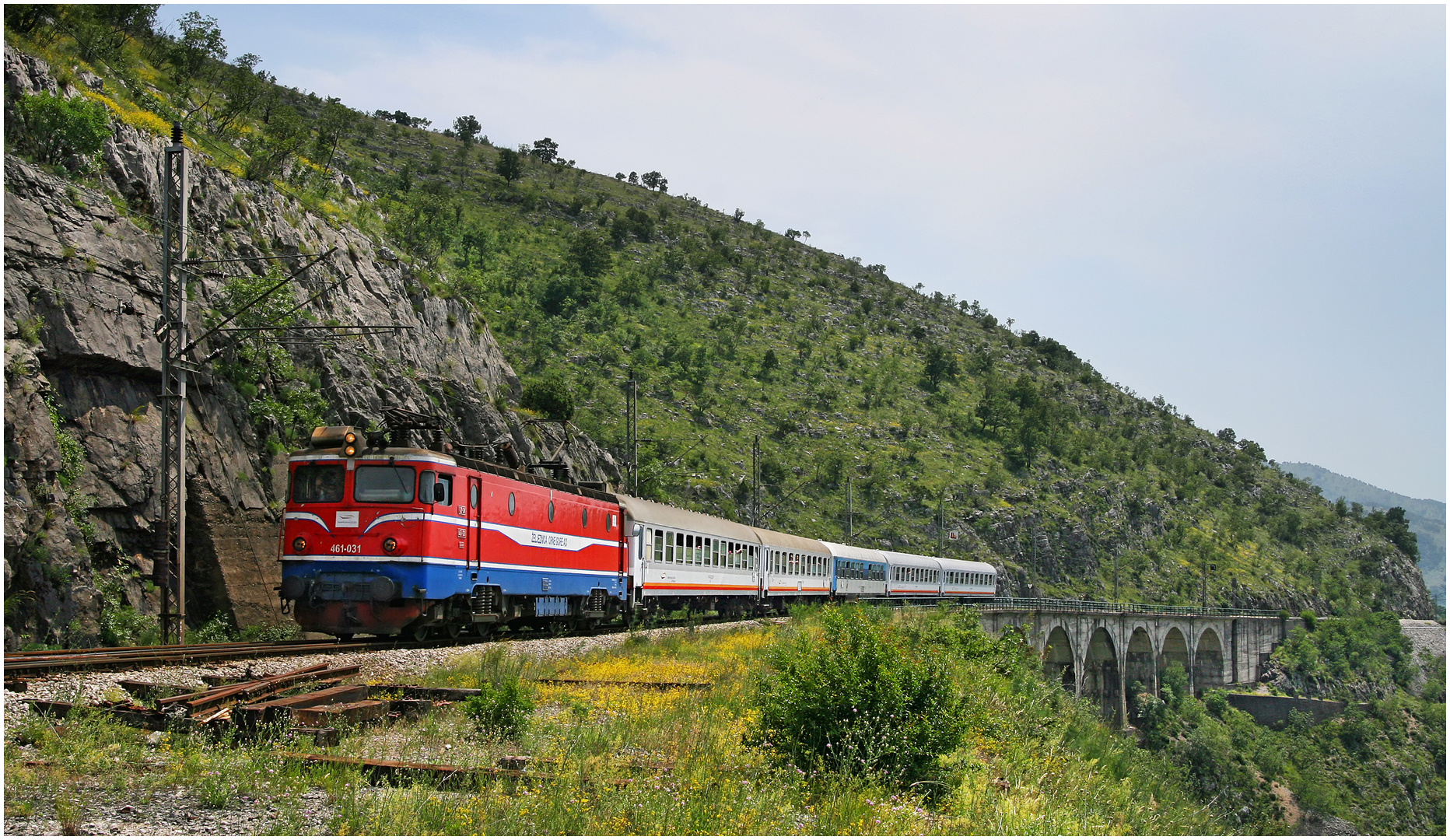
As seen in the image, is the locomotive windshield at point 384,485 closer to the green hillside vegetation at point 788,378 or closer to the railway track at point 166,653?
the railway track at point 166,653

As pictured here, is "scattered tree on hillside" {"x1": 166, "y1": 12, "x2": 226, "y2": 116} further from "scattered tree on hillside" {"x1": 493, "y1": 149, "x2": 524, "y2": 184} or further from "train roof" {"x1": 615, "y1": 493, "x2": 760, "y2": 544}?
Answer: "scattered tree on hillside" {"x1": 493, "y1": 149, "x2": 524, "y2": 184}

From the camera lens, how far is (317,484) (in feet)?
57.9

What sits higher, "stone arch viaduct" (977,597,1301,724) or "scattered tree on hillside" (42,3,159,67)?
"scattered tree on hillside" (42,3,159,67)

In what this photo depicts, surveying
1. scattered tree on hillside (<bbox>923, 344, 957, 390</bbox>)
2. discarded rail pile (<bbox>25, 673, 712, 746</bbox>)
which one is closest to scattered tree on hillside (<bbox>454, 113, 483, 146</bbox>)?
scattered tree on hillside (<bbox>923, 344, 957, 390</bbox>)

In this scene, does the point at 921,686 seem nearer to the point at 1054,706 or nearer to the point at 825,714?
the point at 825,714

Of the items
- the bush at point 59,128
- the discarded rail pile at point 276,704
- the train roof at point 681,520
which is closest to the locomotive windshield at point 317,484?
the discarded rail pile at point 276,704

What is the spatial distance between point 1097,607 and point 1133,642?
10.6ft

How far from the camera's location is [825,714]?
9.73 meters

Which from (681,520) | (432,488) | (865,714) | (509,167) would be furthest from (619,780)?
(509,167)

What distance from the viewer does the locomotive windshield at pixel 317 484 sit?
689 inches

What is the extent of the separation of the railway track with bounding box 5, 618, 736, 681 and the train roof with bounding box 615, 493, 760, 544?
→ 272 inches

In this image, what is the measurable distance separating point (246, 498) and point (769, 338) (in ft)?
253

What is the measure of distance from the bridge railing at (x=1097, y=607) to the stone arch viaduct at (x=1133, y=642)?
0.12 meters

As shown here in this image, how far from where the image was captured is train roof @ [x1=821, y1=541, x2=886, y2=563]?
45869 mm
